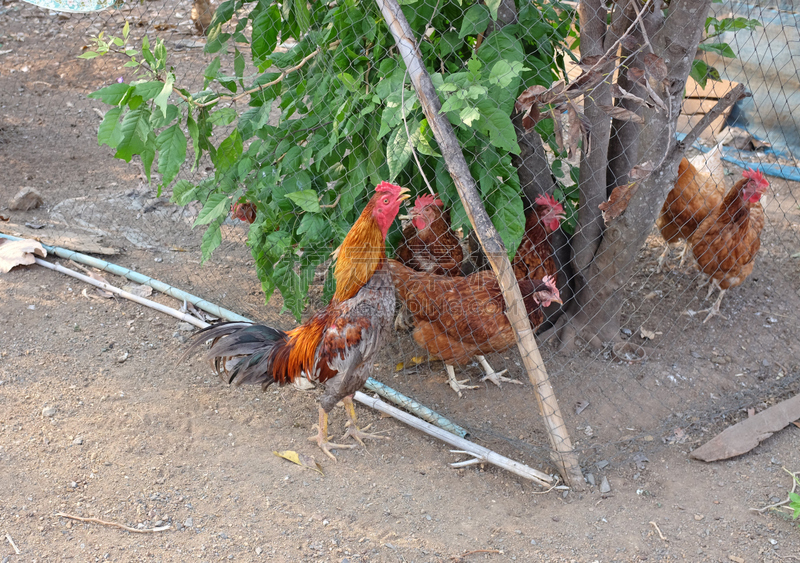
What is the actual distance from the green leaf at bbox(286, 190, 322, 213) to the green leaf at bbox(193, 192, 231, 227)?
14.7 inches

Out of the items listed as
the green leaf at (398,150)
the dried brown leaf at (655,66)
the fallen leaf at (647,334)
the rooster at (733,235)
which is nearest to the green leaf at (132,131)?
the green leaf at (398,150)

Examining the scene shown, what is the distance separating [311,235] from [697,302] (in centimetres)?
275

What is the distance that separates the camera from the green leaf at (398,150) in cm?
236

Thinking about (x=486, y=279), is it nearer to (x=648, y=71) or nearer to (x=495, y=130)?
(x=495, y=130)

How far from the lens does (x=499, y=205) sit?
2.80 meters

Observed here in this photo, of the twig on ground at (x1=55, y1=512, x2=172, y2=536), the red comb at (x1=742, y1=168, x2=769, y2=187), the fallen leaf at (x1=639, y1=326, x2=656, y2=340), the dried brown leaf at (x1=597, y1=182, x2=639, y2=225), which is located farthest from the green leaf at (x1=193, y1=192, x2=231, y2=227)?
the red comb at (x1=742, y1=168, x2=769, y2=187)

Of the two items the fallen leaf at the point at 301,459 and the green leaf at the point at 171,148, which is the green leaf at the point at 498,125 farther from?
the fallen leaf at the point at 301,459

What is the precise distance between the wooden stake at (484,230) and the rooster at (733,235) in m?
1.79

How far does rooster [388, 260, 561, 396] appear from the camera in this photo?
10.5 ft

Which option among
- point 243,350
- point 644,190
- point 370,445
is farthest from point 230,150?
point 644,190

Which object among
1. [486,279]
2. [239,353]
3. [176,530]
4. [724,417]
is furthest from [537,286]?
[176,530]

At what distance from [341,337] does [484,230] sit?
Answer: 33.8 inches

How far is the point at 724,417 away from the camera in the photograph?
3152 mm

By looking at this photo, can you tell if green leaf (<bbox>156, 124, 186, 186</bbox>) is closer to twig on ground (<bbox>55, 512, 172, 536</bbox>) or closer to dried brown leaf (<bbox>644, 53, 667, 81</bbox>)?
twig on ground (<bbox>55, 512, 172, 536</bbox>)
